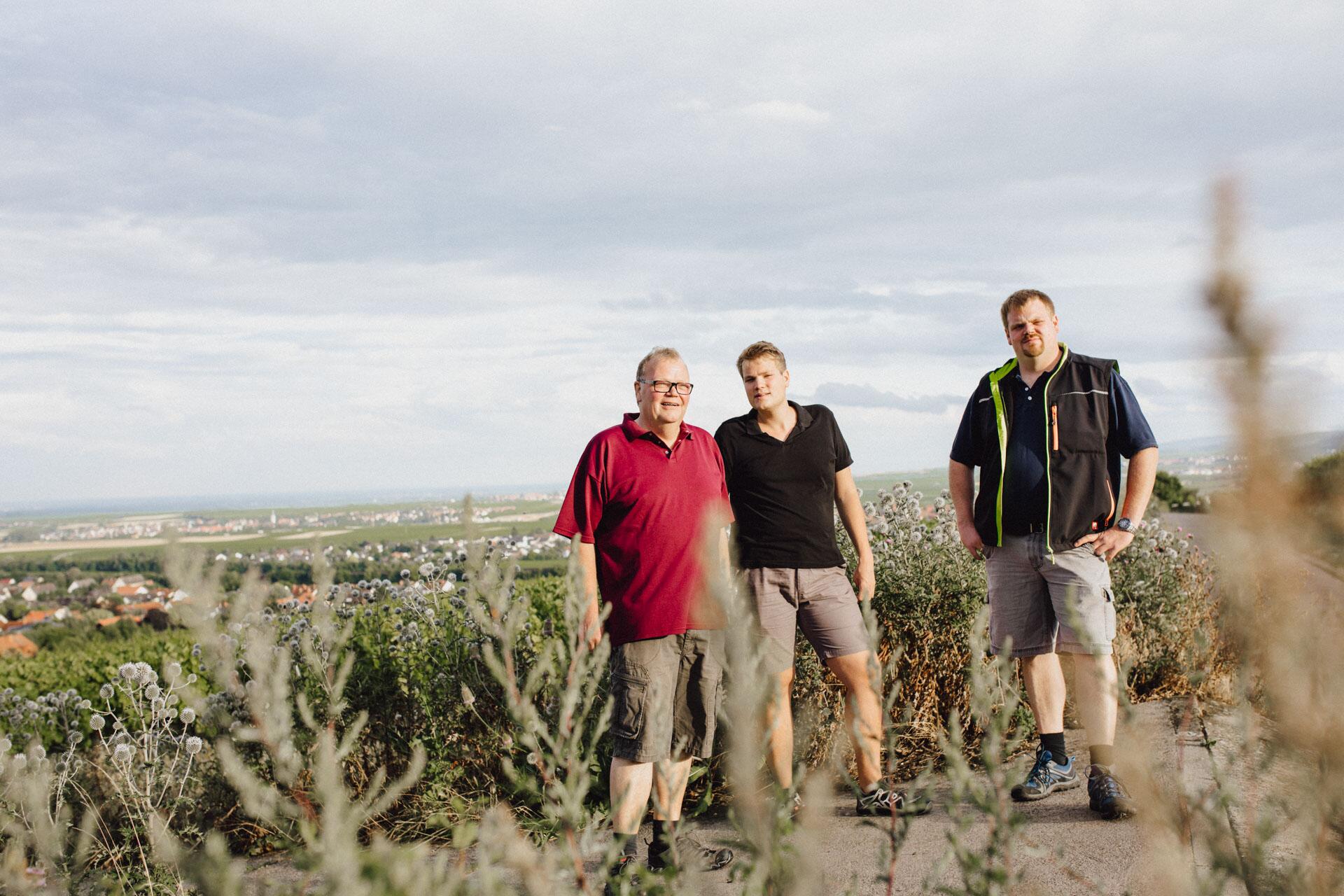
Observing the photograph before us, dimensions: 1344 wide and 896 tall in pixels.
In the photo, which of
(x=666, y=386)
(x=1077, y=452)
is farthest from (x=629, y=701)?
(x=1077, y=452)

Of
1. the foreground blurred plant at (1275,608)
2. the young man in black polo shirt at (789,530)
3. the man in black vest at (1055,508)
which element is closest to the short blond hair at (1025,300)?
the man in black vest at (1055,508)

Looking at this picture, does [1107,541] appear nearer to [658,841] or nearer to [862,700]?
[862,700]

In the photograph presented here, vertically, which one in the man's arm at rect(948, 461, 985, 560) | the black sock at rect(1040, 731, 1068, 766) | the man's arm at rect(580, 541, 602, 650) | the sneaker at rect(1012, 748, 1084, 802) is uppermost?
the man's arm at rect(948, 461, 985, 560)

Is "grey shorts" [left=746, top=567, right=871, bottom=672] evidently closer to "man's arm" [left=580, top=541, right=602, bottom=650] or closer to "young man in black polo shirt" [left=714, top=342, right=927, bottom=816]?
"young man in black polo shirt" [left=714, top=342, right=927, bottom=816]

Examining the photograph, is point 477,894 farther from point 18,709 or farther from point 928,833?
point 18,709

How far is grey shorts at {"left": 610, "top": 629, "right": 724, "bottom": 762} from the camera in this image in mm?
3721

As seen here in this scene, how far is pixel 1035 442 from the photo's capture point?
423 centimetres

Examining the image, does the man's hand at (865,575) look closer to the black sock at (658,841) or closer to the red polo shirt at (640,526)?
the red polo shirt at (640,526)

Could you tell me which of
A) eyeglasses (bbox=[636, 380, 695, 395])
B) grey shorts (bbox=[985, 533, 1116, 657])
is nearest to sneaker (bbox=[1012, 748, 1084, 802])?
grey shorts (bbox=[985, 533, 1116, 657])

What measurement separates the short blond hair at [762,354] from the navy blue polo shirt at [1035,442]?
1.12 m

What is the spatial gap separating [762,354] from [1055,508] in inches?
59.1

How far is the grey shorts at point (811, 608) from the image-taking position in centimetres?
422

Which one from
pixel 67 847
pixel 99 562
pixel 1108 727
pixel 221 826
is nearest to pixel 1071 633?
pixel 1108 727

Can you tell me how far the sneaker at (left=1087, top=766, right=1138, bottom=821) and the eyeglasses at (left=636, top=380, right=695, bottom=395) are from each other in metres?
2.39
